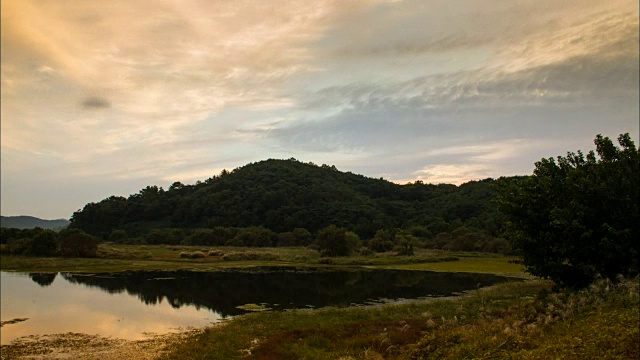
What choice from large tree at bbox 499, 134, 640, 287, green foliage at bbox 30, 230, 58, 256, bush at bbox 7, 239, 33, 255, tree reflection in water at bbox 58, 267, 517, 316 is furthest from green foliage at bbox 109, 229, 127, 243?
large tree at bbox 499, 134, 640, 287

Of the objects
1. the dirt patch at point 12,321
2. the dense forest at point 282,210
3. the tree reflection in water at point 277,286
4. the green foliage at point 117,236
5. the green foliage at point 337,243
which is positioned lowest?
the tree reflection in water at point 277,286

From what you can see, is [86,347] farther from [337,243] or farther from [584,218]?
[337,243]

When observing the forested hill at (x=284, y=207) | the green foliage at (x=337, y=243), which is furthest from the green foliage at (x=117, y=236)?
the green foliage at (x=337, y=243)

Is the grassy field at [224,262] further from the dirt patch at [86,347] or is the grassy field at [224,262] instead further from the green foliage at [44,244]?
the dirt patch at [86,347]

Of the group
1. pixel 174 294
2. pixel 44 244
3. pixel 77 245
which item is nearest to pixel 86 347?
pixel 174 294

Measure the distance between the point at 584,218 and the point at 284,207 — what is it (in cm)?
13540

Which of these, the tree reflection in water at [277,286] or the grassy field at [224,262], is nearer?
the tree reflection in water at [277,286]

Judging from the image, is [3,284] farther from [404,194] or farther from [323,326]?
[404,194]

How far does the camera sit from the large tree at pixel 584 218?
84.0ft

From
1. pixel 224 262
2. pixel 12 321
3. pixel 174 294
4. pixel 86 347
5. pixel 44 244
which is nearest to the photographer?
pixel 86 347

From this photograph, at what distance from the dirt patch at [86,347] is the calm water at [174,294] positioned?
137 cm

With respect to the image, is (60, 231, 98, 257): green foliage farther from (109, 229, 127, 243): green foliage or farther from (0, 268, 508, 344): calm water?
(109, 229, 127, 243): green foliage

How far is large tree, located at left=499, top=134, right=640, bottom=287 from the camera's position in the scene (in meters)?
25.6

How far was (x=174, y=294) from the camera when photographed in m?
41.6
